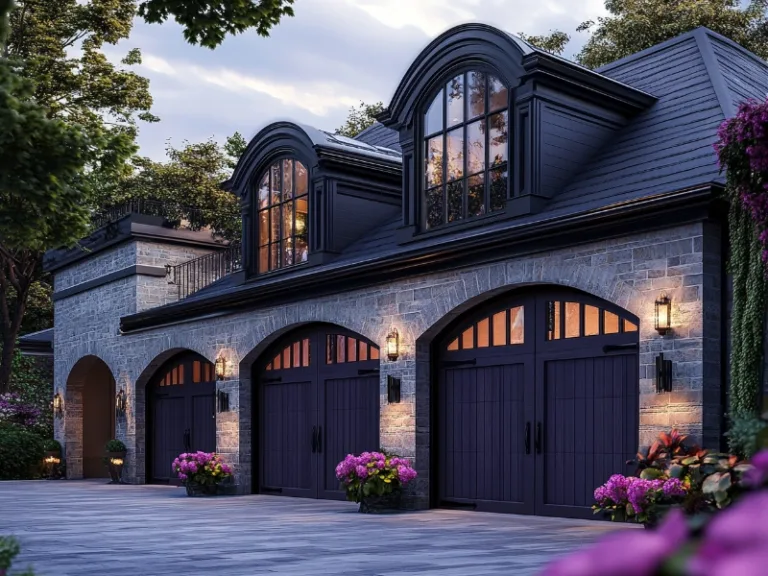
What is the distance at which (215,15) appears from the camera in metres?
9.93

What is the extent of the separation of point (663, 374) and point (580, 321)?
182cm

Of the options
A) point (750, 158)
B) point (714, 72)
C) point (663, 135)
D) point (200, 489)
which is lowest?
point (200, 489)

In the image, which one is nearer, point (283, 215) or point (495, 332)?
point (495, 332)

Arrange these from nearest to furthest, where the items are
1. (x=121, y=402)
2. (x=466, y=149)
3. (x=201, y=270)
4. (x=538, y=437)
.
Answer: (x=538, y=437) → (x=466, y=149) → (x=121, y=402) → (x=201, y=270)

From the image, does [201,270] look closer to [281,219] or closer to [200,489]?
[281,219]

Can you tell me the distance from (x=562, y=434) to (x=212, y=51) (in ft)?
20.8

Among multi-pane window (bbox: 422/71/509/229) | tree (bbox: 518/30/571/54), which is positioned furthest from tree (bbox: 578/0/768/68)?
multi-pane window (bbox: 422/71/509/229)

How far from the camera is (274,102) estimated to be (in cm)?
16662

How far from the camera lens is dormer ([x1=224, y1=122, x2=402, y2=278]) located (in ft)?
58.6

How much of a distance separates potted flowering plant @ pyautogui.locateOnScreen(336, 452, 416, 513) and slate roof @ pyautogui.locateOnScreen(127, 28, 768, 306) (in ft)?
10.00

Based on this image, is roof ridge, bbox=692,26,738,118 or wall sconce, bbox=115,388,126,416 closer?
roof ridge, bbox=692,26,738,118

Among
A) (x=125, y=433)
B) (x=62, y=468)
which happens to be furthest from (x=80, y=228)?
(x=62, y=468)

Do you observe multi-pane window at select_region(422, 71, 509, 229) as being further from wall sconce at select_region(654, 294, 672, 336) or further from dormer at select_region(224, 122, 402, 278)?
wall sconce at select_region(654, 294, 672, 336)

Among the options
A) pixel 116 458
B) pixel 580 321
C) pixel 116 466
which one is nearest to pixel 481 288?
pixel 580 321
